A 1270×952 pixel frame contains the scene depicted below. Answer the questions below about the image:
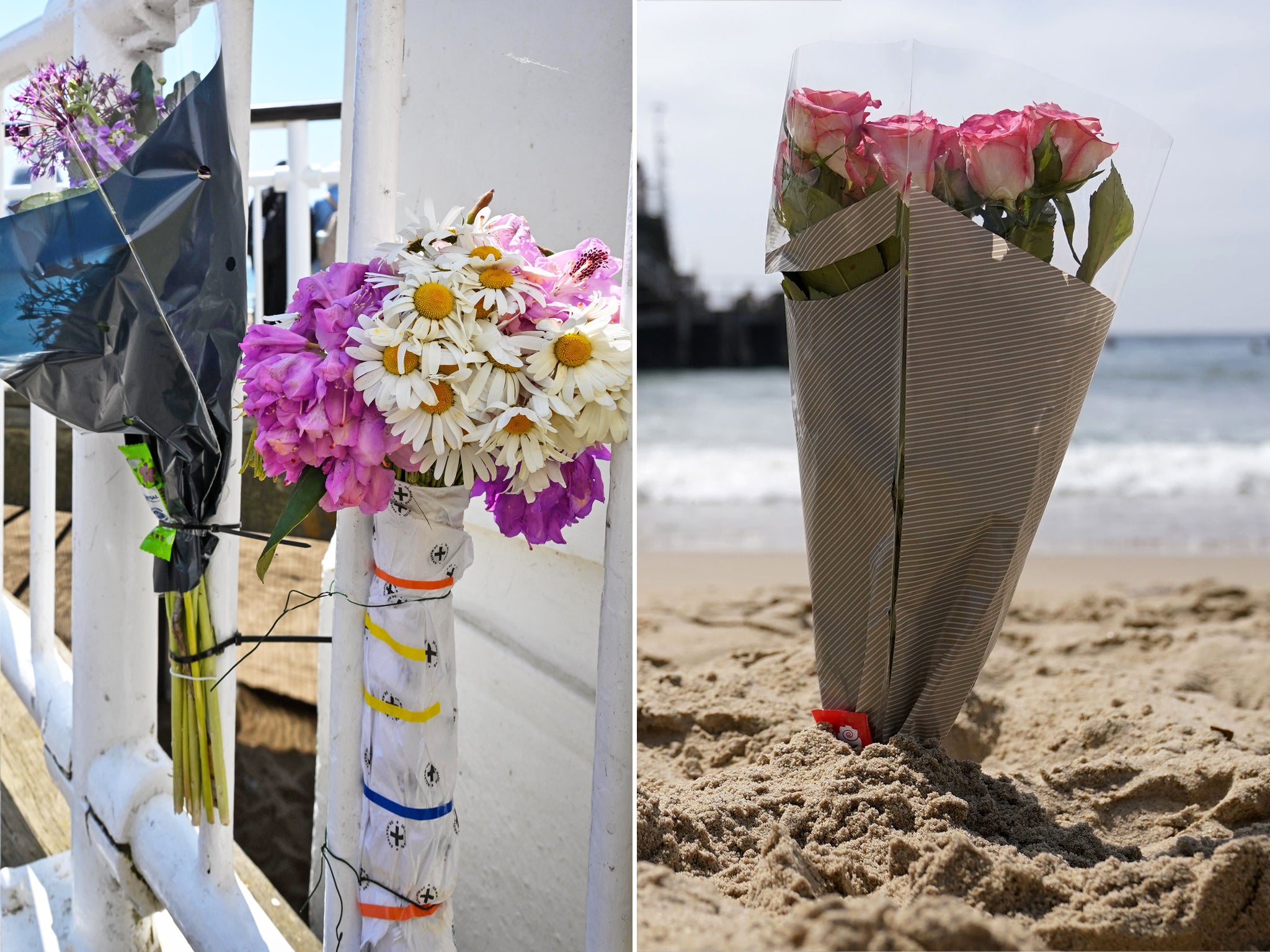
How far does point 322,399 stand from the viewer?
94 centimetres

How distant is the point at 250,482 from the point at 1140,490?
591 centimetres

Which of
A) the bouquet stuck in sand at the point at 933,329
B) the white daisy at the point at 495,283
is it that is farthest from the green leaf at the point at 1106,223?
the white daisy at the point at 495,283

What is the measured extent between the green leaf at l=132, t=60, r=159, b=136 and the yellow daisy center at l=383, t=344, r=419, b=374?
32.2 inches

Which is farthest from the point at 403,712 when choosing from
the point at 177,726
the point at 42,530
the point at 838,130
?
the point at 42,530

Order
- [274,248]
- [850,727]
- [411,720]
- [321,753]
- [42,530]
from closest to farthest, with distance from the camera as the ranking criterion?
[411,720]
[850,727]
[321,753]
[42,530]
[274,248]

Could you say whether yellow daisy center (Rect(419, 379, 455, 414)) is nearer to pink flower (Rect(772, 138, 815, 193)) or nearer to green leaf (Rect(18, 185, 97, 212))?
pink flower (Rect(772, 138, 815, 193))

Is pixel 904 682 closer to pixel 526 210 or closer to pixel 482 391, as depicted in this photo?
pixel 482 391

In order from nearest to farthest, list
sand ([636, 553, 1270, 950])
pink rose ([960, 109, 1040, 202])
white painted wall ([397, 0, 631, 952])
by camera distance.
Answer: sand ([636, 553, 1270, 950]) → pink rose ([960, 109, 1040, 202]) → white painted wall ([397, 0, 631, 952])

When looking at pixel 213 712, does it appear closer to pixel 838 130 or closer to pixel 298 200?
pixel 838 130

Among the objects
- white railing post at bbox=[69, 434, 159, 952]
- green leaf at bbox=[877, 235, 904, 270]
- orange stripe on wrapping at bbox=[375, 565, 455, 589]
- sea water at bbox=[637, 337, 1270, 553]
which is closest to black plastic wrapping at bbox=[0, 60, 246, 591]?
white railing post at bbox=[69, 434, 159, 952]

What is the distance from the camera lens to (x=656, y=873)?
938 mm

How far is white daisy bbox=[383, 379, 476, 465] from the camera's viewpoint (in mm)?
937

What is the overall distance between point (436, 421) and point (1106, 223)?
0.79 m

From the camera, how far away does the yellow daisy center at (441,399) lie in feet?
3.10
